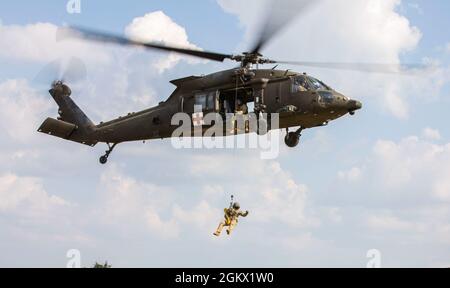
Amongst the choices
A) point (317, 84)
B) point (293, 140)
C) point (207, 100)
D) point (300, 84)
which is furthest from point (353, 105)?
point (207, 100)

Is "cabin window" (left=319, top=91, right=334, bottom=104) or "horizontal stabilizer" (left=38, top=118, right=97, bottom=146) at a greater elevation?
"horizontal stabilizer" (left=38, top=118, right=97, bottom=146)

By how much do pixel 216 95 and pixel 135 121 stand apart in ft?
16.2

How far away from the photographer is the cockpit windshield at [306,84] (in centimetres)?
3644

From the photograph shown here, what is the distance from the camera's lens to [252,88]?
121ft

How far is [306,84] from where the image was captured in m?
36.6

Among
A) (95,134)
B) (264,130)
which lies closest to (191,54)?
(264,130)

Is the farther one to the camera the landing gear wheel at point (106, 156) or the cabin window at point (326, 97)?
the landing gear wheel at point (106, 156)

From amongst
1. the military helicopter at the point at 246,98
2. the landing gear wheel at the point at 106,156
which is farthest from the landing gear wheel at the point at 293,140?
the landing gear wheel at the point at 106,156

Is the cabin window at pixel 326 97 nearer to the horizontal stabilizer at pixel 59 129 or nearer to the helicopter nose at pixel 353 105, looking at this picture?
the helicopter nose at pixel 353 105

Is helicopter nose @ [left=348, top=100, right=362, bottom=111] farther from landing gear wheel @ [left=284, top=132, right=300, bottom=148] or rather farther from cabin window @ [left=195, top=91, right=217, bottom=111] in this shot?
cabin window @ [left=195, top=91, right=217, bottom=111]

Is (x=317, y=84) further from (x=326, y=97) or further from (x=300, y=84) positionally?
(x=326, y=97)

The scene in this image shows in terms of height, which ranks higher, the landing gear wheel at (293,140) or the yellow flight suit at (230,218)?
the landing gear wheel at (293,140)

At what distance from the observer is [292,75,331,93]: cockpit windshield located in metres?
36.4

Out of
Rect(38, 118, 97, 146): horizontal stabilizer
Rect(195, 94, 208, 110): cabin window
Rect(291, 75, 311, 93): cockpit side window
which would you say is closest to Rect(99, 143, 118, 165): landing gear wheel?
Rect(38, 118, 97, 146): horizontal stabilizer
